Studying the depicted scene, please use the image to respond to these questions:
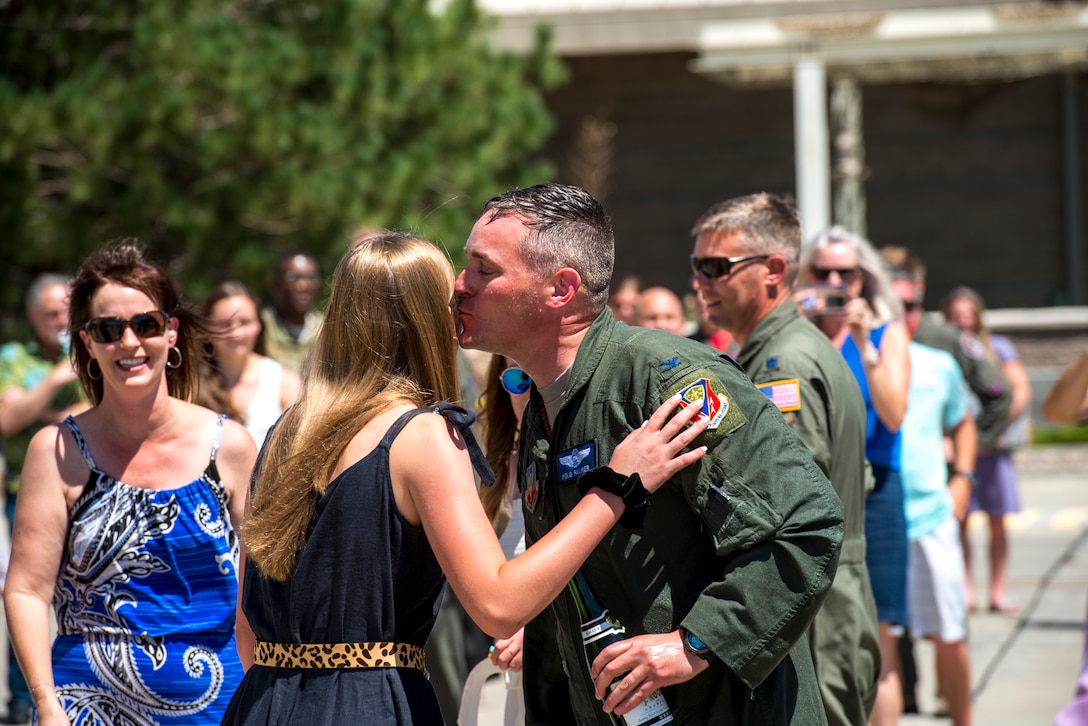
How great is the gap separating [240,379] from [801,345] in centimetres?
280

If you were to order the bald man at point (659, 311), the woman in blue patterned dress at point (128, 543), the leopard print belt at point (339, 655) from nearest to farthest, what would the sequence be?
the leopard print belt at point (339, 655)
the woman in blue patterned dress at point (128, 543)
the bald man at point (659, 311)

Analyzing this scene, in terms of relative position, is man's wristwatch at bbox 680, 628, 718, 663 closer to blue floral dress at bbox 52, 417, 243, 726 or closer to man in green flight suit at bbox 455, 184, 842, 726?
man in green flight suit at bbox 455, 184, 842, 726

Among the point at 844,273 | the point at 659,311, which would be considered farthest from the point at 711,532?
the point at 659,311

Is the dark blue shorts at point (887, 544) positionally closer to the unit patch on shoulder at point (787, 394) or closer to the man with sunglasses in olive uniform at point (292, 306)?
the unit patch on shoulder at point (787, 394)

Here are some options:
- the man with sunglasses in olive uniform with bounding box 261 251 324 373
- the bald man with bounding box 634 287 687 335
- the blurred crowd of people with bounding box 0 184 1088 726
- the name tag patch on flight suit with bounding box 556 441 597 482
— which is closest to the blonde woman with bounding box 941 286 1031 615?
the bald man with bounding box 634 287 687 335

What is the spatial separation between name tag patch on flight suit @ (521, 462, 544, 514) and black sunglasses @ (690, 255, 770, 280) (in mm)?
1770

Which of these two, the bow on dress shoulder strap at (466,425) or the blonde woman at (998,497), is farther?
the blonde woman at (998,497)

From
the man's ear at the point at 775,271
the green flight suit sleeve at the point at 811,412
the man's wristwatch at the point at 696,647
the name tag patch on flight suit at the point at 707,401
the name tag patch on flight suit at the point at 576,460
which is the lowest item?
the man's wristwatch at the point at 696,647

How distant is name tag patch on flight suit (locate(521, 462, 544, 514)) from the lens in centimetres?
255

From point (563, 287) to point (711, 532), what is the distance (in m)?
0.54

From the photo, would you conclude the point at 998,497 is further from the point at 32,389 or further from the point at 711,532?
the point at 711,532

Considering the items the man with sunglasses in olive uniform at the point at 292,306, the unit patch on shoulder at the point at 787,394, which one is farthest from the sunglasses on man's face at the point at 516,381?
the man with sunglasses in olive uniform at the point at 292,306

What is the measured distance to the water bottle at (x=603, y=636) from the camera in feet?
7.63

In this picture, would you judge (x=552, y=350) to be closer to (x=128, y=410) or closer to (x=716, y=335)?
(x=128, y=410)
